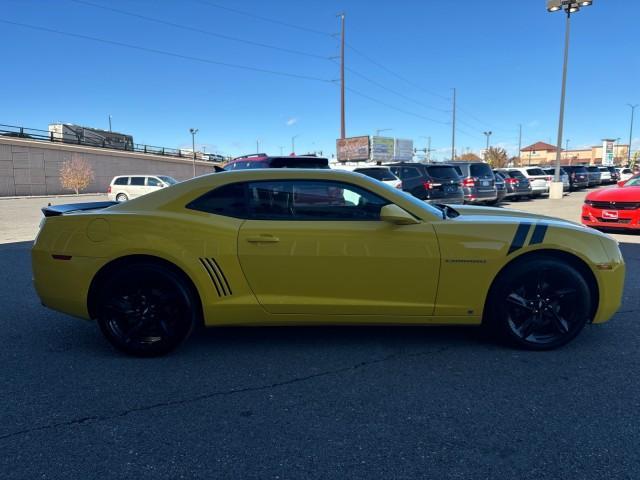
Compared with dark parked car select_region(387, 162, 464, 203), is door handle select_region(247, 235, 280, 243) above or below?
below

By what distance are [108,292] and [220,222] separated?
102 cm

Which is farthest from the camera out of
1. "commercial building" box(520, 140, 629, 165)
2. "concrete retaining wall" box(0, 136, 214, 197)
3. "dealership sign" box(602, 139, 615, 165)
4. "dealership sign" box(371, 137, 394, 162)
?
"commercial building" box(520, 140, 629, 165)

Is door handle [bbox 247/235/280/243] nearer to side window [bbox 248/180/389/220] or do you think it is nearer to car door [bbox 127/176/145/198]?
side window [bbox 248/180/389/220]

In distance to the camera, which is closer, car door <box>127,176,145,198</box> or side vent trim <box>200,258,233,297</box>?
side vent trim <box>200,258,233,297</box>

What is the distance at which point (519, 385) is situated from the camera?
120 inches

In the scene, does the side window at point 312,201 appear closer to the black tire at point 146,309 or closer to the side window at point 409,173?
the black tire at point 146,309

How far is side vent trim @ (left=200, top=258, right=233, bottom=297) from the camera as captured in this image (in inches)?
135

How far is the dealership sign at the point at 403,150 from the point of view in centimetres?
4480

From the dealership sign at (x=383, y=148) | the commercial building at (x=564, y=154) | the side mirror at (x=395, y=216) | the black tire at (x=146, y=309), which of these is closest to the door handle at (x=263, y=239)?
the black tire at (x=146, y=309)

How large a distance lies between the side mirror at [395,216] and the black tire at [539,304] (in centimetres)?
84

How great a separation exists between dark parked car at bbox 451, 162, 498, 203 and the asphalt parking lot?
1151cm

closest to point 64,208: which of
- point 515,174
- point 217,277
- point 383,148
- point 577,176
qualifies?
point 217,277

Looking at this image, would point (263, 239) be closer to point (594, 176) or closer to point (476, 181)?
point (476, 181)

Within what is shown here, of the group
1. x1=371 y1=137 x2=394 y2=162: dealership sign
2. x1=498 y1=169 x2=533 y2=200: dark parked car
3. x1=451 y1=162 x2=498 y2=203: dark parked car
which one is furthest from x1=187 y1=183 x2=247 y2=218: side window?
x1=371 y1=137 x2=394 y2=162: dealership sign
